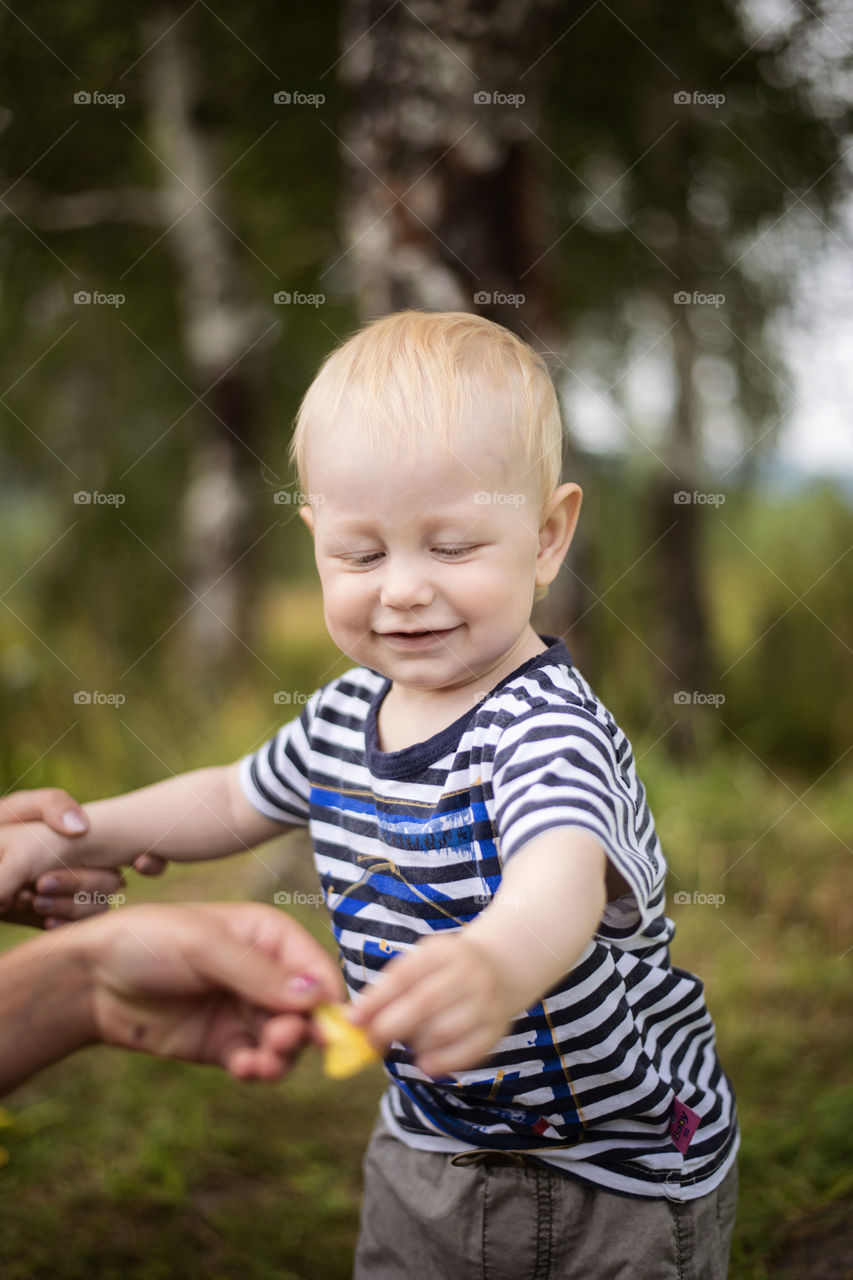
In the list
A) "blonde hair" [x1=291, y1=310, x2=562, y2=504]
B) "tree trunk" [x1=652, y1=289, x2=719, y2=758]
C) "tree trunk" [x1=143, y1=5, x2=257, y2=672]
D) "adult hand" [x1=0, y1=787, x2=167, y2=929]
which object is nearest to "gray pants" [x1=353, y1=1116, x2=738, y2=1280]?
"adult hand" [x1=0, y1=787, x2=167, y2=929]

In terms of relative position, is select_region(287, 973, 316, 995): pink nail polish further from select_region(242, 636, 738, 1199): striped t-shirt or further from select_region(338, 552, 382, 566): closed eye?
select_region(338, 552, 382, 566): closed eye

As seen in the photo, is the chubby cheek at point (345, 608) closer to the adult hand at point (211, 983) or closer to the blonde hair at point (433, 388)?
the blonde hair at point (433, 388)

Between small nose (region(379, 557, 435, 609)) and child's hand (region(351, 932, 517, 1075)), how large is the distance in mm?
461

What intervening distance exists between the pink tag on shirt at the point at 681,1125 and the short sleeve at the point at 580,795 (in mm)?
273

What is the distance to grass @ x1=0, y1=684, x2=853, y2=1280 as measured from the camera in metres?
1.93

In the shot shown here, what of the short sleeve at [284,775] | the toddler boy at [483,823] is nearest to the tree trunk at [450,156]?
the toddler boy at [483,823]

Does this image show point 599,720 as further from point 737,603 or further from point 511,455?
point 737,603

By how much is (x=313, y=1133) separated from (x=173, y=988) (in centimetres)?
133

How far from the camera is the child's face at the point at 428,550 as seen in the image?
47.8 inches

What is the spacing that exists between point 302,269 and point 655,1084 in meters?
5.15

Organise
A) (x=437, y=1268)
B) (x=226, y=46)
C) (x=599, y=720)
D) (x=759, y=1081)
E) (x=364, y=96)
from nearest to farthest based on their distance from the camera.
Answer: (x=599, y=720)
(x=437, y=1268)
(x=759, y=1081)
(x=364, y=96)
(x=226, y=46)

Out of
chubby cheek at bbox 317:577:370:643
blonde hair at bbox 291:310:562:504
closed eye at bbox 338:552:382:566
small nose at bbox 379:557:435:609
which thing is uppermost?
blonde hair at bbox 291:310:562:504

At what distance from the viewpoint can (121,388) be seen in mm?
6262

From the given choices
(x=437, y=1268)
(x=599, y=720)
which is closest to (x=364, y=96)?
(x=599, y=720)
